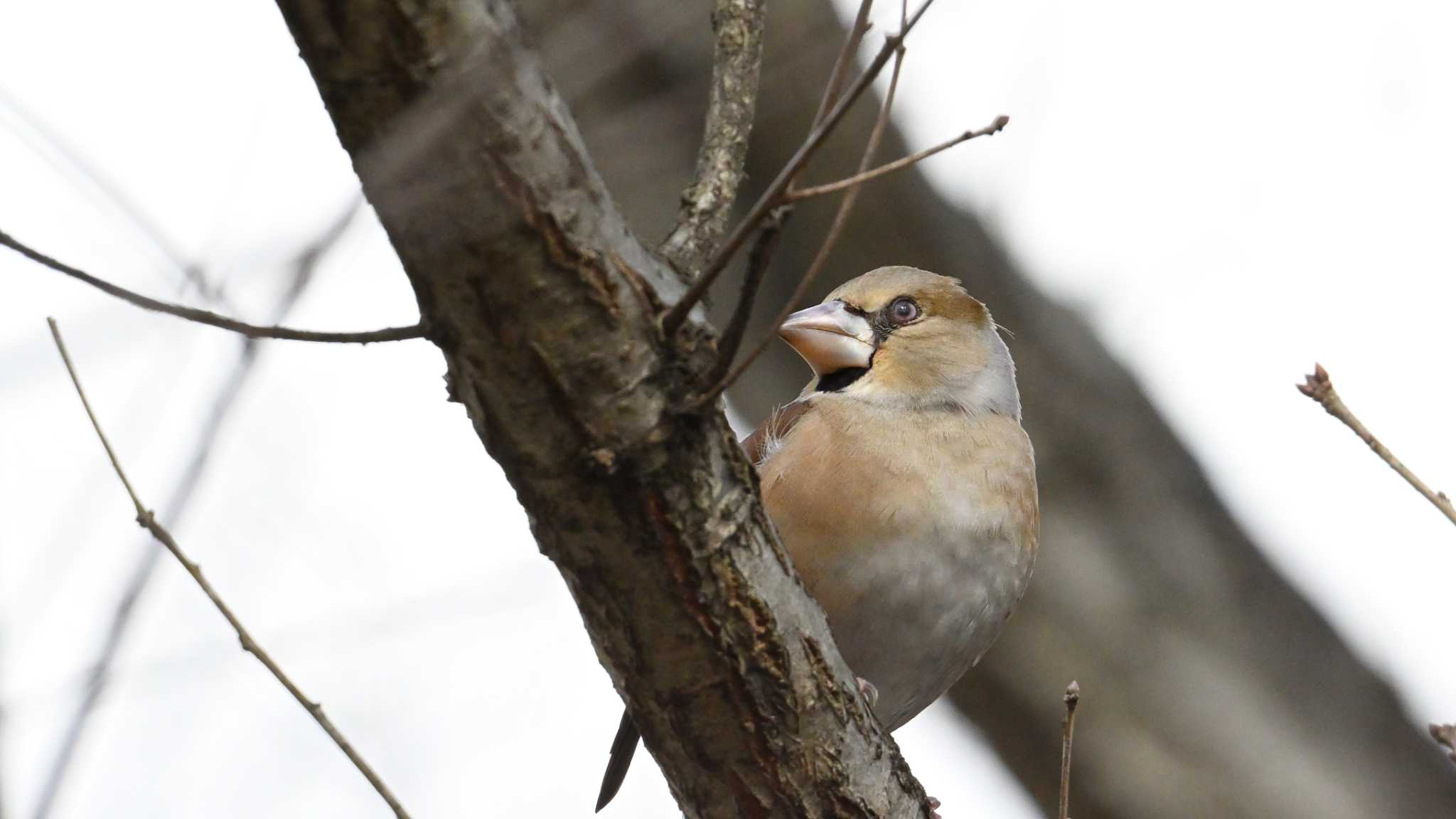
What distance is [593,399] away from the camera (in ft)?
6.71

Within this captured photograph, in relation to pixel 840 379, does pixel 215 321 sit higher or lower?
lower

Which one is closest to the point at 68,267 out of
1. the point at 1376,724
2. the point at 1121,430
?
the point at 1121,430

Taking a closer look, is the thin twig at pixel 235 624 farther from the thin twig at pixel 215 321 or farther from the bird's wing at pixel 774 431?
the bird's wing at pixel 774 431

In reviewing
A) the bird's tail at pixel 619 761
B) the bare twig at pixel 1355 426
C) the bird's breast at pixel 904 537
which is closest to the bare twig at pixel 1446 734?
the bare twig at pixel 1355 426

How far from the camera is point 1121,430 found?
15.8 feet

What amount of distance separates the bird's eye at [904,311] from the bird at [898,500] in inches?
0.6

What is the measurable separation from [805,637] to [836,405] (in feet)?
5.28

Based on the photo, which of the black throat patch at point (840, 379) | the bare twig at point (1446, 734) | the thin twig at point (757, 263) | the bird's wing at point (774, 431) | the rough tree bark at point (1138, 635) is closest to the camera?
the thin twig at point (757, 263)

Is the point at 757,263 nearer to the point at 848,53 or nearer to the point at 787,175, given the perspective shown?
the point at 787,175

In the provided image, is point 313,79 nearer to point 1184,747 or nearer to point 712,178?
point 712,178

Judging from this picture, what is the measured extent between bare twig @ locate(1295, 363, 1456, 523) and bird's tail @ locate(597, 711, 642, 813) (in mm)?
2012

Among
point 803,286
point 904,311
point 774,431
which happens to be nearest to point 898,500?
point 774,431

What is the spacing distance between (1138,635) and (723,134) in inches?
115

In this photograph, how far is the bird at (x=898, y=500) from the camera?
11.8ft
